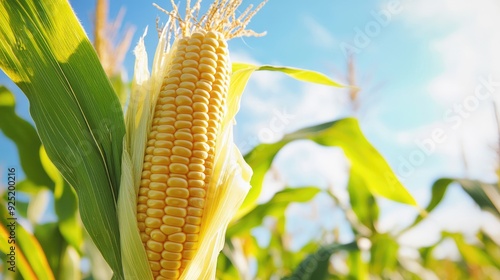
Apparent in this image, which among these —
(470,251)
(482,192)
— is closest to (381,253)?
(470,251)

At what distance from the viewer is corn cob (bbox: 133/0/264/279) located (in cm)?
130

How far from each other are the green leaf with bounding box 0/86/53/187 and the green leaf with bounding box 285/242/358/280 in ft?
4.37

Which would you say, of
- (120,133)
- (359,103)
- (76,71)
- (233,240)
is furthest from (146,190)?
(359,103)

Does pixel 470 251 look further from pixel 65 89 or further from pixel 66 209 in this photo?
Result: pixel 65 89

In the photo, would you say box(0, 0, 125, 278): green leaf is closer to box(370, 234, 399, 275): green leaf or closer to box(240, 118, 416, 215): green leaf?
box(240, 118, 416, 215): green leaf

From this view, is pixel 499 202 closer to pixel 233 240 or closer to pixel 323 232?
pixel 233 240

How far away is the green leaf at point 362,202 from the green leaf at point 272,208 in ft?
1.12

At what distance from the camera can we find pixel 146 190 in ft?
4.42

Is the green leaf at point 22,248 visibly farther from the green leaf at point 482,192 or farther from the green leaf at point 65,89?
the green leaf at point 482,192

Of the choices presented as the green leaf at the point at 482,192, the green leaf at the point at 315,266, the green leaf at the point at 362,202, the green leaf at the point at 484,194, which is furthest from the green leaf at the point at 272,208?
the green leaf at the point at 484,194

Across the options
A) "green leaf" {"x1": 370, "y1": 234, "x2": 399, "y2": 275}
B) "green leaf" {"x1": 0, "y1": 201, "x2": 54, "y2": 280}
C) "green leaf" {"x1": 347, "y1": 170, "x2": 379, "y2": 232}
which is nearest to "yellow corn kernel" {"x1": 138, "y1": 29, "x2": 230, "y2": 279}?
"green leaf" {"x1": 0, "y1": 201, "x2": 54, "y2": 280}

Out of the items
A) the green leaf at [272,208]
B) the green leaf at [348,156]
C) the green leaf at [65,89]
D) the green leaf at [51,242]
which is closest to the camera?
the green leaf at [65,89]

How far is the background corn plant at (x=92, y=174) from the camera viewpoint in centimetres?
143

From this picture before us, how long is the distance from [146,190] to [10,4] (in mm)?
769
